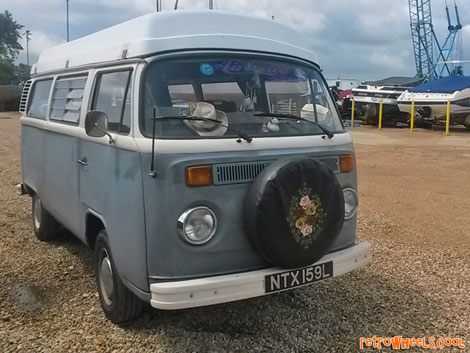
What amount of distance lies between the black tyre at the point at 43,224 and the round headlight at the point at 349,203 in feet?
11.2

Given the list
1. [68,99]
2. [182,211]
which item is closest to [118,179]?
[182,211]

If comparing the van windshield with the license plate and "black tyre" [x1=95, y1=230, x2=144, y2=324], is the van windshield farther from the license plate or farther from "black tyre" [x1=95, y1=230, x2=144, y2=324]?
"black tyre" [x1=95, y1=230, x2=144, y2=324]

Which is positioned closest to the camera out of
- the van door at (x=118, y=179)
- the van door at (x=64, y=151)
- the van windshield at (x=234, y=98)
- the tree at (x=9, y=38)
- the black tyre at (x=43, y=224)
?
the van door at (x=118, y=179)

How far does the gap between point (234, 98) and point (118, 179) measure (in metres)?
1.09

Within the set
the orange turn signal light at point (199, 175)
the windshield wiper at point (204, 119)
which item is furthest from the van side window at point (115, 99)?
the orange turn signal light at point (199, 175)

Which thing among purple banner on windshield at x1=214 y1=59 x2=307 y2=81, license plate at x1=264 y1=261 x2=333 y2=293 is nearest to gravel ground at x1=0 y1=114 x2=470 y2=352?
license plate at x1=264 y1=261 x2=333 y2=293

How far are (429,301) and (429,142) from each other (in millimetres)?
14868

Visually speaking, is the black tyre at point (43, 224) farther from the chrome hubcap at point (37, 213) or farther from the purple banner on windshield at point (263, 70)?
the purple banner on windshield at point (263, 70)

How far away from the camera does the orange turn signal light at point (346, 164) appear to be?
12.7 feet

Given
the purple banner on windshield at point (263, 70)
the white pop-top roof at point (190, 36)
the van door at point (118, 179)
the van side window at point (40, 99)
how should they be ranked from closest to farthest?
the van door at point (118, 179) < the white pop-top roof at point (190, 36) < the purple banner on windshield at point (263, 70) < the van side window at point (40, 99)

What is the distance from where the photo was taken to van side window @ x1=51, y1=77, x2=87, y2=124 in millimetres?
4496

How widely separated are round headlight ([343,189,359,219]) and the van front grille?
32.8 inches

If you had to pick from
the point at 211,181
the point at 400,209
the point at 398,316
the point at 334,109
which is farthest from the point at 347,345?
the point at 400,209

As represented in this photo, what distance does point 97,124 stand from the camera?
3.63 meters
